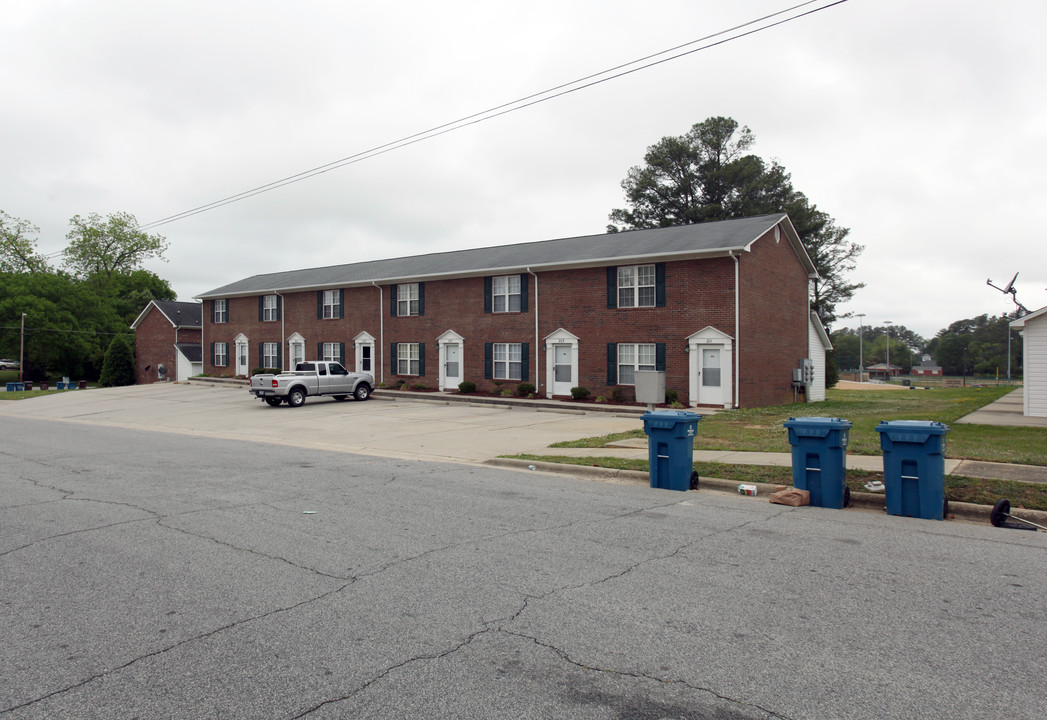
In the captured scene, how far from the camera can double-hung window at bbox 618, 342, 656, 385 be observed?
1001 inches

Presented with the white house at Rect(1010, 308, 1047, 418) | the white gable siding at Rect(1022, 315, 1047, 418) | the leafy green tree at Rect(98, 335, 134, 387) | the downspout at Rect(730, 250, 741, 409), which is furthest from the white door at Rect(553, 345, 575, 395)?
the leafy green tree at Rect(98, 335, 134, 387)

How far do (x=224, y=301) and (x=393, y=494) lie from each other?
37928 millimetres

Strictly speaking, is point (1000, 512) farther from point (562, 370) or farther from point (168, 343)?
point (168, 343)

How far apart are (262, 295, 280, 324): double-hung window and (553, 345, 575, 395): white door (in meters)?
18.9

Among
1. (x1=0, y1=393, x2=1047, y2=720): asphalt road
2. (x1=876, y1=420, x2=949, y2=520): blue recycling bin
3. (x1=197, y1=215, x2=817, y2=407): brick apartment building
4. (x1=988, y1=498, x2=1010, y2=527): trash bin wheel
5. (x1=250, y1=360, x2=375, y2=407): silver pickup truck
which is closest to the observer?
(x1=0, y1=393, x2=1047, y2=720): asphalt road

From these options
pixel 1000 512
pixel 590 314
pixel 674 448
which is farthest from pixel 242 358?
pixel 1000 512

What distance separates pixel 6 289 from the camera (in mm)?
59781

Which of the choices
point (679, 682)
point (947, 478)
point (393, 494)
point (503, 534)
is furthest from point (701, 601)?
point (947, 478)

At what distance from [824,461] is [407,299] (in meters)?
26.5

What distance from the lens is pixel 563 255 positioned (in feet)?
93.7

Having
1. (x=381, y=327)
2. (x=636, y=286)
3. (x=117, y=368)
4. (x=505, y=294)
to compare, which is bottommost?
(x=117, y=368)

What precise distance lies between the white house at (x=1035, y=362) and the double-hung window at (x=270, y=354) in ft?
111

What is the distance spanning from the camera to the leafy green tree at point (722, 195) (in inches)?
2032

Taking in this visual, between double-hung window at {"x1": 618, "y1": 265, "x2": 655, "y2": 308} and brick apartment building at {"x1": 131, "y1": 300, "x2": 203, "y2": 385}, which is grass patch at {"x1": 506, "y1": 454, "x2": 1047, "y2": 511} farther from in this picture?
brick apartment building at {"x1": 131, "y1": 300, "x2": 203, "y2": 385}
